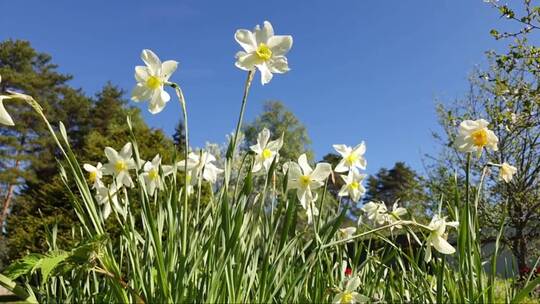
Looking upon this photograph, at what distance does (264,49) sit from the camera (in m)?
1.42

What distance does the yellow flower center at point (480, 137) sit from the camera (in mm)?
1582

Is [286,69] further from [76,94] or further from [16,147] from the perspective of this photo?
[76,94]

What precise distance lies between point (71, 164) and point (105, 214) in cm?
56

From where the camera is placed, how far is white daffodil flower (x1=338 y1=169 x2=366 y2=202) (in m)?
2.18

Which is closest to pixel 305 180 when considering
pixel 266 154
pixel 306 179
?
pixel 306 179

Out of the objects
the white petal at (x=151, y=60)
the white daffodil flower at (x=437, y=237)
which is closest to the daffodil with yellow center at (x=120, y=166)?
the white petal at (x=151, y=60)

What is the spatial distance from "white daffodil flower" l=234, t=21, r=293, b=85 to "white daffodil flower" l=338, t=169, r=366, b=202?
915 millimetres

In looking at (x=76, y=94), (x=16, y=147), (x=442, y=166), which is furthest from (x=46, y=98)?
(x=442, y=166)

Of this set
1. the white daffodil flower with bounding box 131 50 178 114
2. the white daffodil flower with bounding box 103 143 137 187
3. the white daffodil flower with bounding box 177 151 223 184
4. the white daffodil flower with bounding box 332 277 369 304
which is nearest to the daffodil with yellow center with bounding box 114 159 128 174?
the white daffodil flower with bounding box 103 143 137 187

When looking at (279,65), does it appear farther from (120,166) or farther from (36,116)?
(36,116)

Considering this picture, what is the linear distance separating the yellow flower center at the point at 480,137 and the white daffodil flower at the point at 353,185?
2.20 ft

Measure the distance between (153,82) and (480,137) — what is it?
3.68 ft

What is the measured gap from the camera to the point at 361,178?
7.28 feet

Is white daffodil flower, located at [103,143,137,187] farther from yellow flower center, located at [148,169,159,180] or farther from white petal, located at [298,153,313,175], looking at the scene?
white petal, located at [298,153,313,175]
